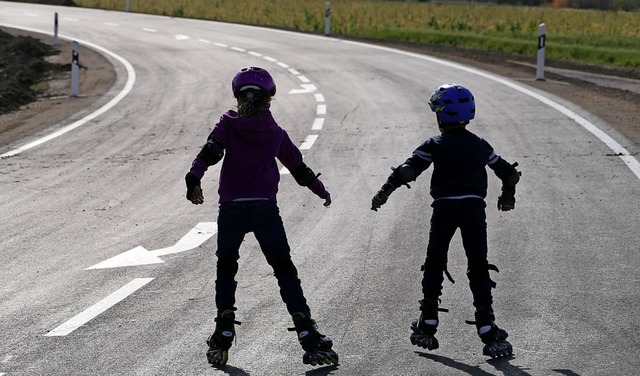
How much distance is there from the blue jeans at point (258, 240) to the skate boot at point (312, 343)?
88mm

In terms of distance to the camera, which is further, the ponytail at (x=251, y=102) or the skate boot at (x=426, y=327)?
the skate boot at (x=426, y=327)

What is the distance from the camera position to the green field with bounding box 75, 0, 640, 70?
121 ft

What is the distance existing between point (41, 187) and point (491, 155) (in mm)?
7537

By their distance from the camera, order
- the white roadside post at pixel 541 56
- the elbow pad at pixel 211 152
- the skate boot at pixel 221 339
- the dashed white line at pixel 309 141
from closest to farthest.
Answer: the skate boot at pixel 221 339, the elbow pad at pixel 211 152, the dashed white line at pixel 309 141, the white roadside post at pixel 541 56

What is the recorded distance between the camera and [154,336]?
7.30 m

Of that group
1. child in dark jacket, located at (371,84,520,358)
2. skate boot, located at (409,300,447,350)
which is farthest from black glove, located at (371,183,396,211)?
skate boot, located at (409,300,447,350)

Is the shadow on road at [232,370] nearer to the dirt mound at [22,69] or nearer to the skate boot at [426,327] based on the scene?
the skate boot at [426,327]

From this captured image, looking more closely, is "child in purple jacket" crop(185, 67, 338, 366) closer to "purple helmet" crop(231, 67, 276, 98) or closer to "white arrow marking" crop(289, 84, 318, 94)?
"purple helmet" crop(231, 67, 276, 98)

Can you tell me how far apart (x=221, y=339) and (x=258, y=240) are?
611 millimetres

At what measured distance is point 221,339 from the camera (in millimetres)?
6789

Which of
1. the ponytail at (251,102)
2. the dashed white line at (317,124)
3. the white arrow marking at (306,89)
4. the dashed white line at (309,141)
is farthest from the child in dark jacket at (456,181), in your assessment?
the white arrow marking at (306,89)

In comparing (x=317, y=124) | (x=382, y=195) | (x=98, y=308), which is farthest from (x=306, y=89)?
(x=382, y=195)

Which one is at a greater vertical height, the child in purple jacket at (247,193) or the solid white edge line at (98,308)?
the child in purple jacket at (247,193)

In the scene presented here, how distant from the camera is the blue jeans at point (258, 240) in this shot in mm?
6906
